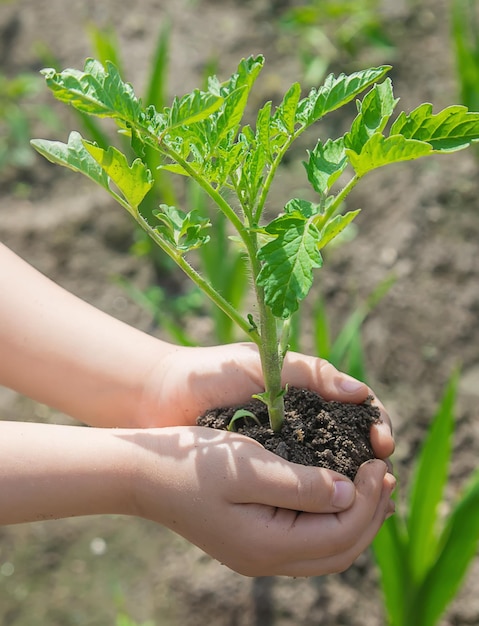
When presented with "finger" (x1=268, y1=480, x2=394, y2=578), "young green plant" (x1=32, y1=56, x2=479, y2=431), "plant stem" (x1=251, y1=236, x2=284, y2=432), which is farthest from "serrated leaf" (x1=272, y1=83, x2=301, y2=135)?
"finger" (x1=268, y1=480, x2=394, y2=578)

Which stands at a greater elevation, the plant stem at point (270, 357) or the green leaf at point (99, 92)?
the green leaf at point (99, 92)

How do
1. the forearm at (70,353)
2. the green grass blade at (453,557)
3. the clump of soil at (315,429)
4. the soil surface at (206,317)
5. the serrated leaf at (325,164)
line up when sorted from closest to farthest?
the serrated leaf at (325,164) → the clump of soil at (315,429) → the forearm at (70,353) → the green grass blade at (453,557) → the soil surface at (206,317)

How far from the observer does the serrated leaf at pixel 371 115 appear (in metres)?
0.66

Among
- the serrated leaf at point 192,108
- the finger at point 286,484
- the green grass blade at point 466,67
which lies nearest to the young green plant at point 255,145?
the serrated leaf at point 192,108

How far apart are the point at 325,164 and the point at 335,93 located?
0.08 metres

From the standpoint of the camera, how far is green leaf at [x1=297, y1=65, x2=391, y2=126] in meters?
0.64

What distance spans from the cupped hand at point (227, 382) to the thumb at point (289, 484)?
0.38 ft

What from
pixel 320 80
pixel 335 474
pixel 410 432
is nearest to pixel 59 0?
pixel 320 80

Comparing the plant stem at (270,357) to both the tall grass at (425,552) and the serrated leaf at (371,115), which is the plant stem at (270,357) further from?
the tall grass at (425,552)

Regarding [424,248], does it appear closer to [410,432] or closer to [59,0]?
[410,432]

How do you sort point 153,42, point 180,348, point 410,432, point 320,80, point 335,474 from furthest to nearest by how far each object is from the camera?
point 153,42
point 320,80
point 410,432
point 180,348
point 335,474

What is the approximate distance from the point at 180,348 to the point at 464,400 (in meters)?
0.89

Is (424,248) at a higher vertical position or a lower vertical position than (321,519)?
lower

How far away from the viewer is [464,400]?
165cm
